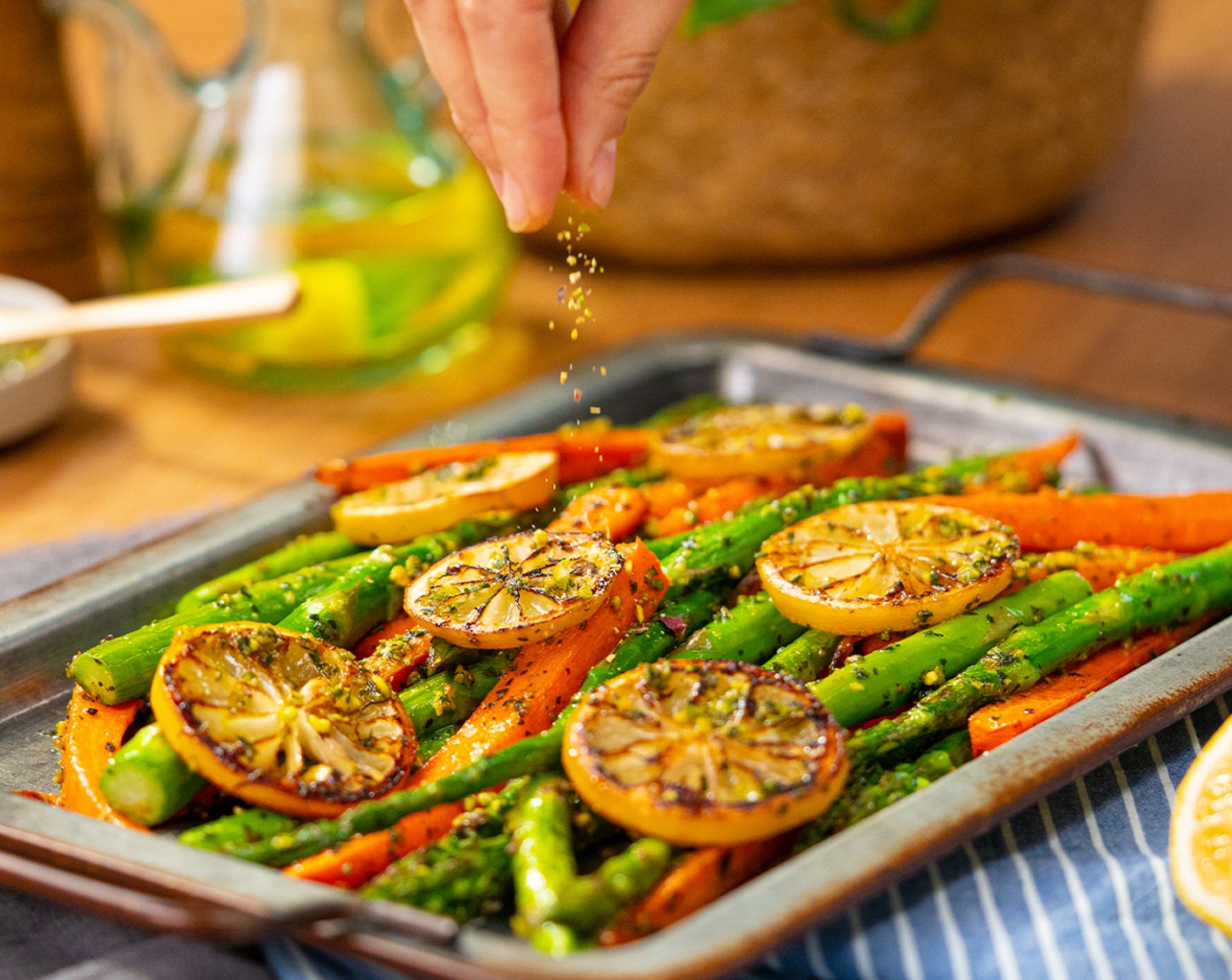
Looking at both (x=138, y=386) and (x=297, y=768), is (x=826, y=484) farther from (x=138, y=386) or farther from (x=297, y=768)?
(x=138, y=386)

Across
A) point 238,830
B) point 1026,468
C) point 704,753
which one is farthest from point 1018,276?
point 238,830

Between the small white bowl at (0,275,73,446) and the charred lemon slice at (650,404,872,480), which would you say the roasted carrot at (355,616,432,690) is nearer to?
the charred lemon slice at (650,404,872,480)

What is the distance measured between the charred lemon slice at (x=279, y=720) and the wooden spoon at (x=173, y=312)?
141 centimetres

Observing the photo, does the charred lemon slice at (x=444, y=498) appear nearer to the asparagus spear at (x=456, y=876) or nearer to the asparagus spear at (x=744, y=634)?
the asparagus spear at (x=744, y=634)

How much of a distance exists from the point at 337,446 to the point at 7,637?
1409 mm

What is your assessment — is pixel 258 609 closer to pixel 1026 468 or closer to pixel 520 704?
pixel 520 704

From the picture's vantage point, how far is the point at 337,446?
3617 millimetres

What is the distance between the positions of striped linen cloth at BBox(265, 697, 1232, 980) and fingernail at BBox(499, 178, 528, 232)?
113cm

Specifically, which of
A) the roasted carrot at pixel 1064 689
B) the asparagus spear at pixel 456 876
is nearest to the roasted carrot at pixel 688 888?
the asparagus spear at pixel 456 876

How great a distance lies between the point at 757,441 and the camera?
273 cm

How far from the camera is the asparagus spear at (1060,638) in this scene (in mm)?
2008

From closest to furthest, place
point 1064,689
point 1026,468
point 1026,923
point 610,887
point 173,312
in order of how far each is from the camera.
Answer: point 610,887 → point 1026,923 → point 1064,689 → point 1026,468 → point 173,312

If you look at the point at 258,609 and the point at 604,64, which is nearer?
the point at 604,64

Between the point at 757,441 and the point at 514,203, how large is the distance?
73 cm
